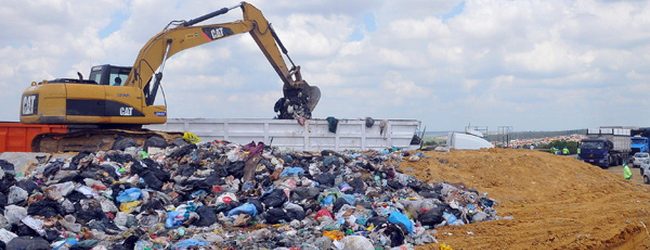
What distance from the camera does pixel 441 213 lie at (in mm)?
9414

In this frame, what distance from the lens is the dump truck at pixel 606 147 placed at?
3234 cm

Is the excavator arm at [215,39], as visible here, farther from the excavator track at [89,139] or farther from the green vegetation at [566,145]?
the green vegetation at [566,145]

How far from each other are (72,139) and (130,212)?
5741mm

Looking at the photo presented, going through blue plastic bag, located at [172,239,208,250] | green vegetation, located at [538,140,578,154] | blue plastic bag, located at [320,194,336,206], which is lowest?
blue plastic bag, located at [172,239,208,250]

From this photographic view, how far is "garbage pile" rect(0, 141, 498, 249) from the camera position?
7582mm

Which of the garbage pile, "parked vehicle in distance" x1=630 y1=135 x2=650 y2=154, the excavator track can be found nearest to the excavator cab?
the excavator track

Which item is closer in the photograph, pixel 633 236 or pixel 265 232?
pixel 265 232

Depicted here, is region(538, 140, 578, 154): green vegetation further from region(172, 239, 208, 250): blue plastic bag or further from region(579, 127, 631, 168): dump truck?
region(172, 239, 208, 250): blue plastic bag

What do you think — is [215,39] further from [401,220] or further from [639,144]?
[639,144]

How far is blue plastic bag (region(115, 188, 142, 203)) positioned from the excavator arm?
5.08 meters

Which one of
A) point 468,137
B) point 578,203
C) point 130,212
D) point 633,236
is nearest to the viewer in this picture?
point 130,212

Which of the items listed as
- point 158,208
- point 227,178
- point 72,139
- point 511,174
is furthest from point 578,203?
point 72,139

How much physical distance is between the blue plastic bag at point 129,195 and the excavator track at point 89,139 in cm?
417

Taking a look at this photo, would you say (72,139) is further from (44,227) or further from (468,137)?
(468,137)
